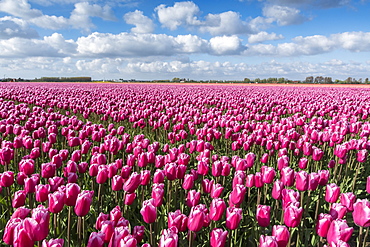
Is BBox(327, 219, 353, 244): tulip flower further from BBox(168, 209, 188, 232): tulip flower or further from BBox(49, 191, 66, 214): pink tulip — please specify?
BBox(49, 191, 66, 214): pink tulip

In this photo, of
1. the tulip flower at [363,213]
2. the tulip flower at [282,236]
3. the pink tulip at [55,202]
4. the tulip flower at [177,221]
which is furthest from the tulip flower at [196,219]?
the tulip flower at [363,213]

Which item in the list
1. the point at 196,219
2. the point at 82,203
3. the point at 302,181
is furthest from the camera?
the point at 302,181

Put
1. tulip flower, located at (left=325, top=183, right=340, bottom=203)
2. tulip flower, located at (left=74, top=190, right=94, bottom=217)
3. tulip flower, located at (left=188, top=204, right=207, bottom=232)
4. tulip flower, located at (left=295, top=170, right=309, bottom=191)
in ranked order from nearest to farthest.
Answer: tulip flower, located at (left=188, top=204, right=207, bottom=232), tulip flower, located at (left=74, top=190, right=94, bottom=217), tulip flower, located at (left=325, top=183, right=340, bottom=203), tulip flower, located at (left=295, top=170, right=309, bottom=191)

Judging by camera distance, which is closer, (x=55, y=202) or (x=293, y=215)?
(x=293, y=215)

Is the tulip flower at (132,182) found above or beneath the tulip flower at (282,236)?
above

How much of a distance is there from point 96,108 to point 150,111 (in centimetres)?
235

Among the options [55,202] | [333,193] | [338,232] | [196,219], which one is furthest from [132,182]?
[333,193]

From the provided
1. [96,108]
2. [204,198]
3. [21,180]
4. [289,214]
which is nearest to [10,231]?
[21,180]

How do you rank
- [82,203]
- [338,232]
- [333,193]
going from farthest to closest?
[333,193] < [82,203] < [338,232]

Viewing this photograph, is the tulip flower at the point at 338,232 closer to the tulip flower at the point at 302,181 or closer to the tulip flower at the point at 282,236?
the tulip flower at the point at 282,236

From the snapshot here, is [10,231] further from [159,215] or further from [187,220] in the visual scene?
[159,215]

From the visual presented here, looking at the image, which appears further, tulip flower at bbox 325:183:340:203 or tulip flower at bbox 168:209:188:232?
tulip flower at bbox 325:183:340:203

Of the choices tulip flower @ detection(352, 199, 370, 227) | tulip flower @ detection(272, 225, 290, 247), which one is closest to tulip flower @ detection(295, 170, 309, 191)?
tulip flower @ detection(352, 199, 370, 227)

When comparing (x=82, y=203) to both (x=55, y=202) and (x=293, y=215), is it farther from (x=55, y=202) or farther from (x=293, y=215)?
(x=293, y=215)
